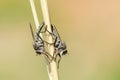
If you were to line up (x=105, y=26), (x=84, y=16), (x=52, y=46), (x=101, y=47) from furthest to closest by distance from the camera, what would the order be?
(x=84, y=16) < (x=105, y=26) < (x=101, y=47) < (x=52, y=46)

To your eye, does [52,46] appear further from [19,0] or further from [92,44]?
[19,0]

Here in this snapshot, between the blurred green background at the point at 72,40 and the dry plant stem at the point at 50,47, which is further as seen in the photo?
the blurred green background at the point at 72,40

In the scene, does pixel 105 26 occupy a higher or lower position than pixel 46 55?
lower

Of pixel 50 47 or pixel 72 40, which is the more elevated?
pixel 50 47

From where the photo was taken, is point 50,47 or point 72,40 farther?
point 72,40

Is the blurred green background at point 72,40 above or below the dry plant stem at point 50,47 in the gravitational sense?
below

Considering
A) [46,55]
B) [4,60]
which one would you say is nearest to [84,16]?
[4,60]

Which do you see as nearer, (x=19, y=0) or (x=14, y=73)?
(x=14, y=73)

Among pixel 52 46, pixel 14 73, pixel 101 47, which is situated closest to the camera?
pixel 52 46
